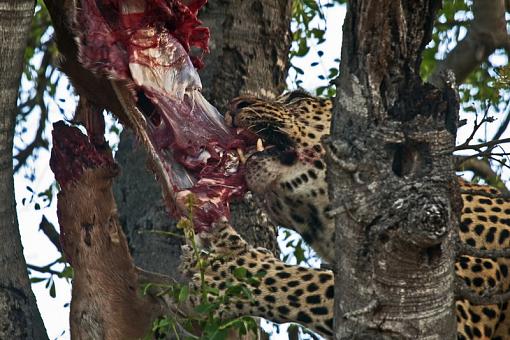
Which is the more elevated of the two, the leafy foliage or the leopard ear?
the leopard ear

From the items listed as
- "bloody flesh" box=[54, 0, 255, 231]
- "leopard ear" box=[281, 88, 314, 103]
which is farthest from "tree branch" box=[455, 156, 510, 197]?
"bloody flesh" box=[54, 0, 255, 231]

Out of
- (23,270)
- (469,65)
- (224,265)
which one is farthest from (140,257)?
(469,65)

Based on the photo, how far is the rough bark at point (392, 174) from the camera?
3.23m

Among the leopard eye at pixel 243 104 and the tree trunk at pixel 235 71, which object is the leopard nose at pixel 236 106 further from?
the tree trunk at pixel 235 71

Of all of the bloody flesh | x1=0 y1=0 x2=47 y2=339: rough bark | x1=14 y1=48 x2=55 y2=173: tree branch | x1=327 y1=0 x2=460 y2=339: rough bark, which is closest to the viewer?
x1=327 y1=0 x2=460 y2=339: rough bark

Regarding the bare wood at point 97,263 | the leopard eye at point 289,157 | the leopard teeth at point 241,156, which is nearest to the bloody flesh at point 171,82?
the leopard teeth at point 241,156

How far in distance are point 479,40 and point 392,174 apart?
2.90m

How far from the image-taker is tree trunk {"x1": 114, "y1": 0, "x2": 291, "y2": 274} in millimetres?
5648

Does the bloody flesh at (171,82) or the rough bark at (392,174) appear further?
the bloody flesh at (171,82)

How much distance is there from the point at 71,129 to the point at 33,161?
311cm

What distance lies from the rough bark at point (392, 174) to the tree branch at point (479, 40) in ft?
8.77

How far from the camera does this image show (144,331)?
4453mm

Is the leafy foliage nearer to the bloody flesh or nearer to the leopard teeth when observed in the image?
the bloody flesh

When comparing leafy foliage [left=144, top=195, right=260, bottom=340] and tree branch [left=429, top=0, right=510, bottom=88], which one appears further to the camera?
tree branch [left=429, top=0, right=510, bottom=88]
